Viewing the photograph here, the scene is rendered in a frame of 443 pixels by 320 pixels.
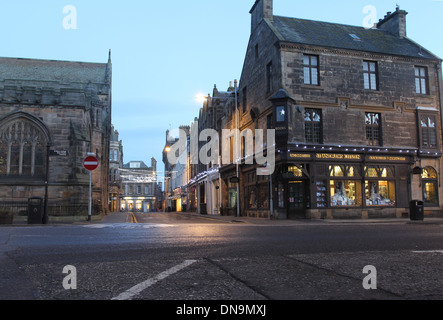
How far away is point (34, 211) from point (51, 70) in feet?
104

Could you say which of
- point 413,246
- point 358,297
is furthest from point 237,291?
point 413,246

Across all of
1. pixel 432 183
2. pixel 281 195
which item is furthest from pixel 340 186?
pixel 432 183

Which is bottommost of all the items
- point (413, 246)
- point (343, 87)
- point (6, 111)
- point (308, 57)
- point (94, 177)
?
point (413, 246)

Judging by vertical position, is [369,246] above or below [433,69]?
below

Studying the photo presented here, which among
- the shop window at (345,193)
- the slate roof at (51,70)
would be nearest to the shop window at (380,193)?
the shop window at (345,193)

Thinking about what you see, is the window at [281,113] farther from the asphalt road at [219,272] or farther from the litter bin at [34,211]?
the asphalt road at [219,272]

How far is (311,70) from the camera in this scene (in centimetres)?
2522

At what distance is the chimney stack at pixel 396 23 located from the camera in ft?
99.0

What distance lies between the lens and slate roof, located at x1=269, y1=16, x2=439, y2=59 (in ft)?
84.6

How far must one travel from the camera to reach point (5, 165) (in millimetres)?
23734

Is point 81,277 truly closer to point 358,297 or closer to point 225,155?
point 358,297

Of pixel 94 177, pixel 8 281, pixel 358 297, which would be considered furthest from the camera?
pixel 94 177

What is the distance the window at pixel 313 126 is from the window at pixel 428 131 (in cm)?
785
